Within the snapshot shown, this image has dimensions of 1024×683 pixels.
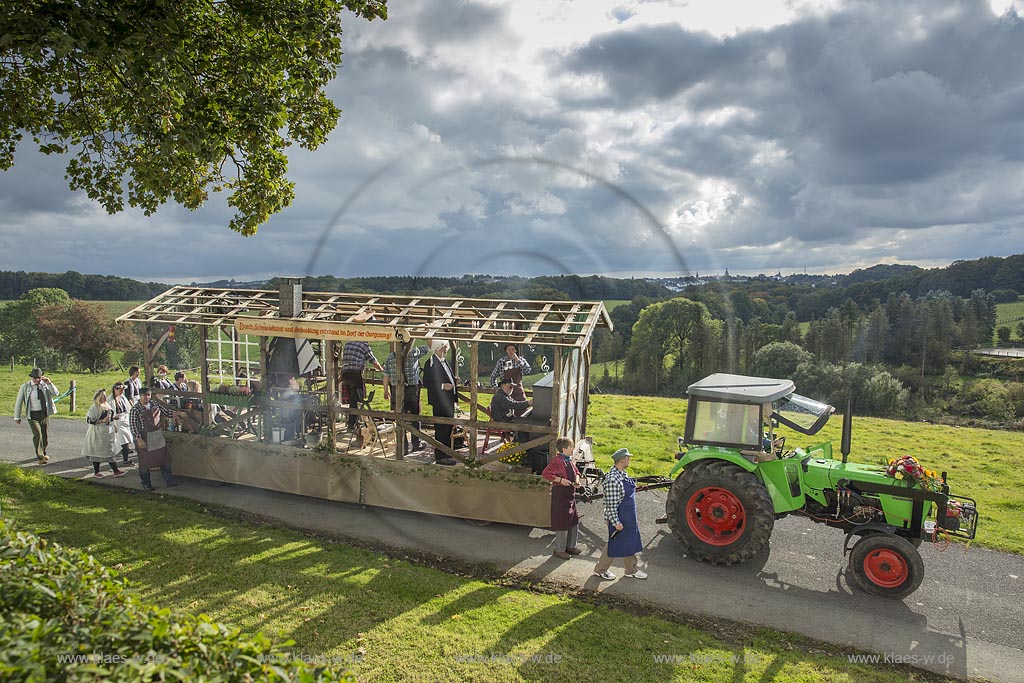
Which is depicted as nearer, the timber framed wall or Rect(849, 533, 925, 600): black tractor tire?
Rect(849, 533, 925, 600): black tractor tire

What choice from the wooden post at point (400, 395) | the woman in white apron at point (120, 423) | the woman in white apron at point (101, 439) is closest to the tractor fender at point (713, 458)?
the wooden post at point (400, 395)

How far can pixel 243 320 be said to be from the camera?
1200 centimetres

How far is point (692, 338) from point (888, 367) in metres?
24.0

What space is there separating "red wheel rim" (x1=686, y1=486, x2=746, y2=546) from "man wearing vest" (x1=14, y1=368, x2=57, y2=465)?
45.5ft

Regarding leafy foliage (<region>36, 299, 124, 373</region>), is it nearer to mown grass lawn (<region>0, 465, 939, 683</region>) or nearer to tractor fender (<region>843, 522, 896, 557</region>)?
mown grass lawn (<region>0, 465, 939, 683</region>)

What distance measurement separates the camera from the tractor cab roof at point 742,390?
925 cm

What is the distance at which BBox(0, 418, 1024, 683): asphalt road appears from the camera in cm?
736

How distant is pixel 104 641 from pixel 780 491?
853cm

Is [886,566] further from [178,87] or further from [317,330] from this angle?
[178,87]

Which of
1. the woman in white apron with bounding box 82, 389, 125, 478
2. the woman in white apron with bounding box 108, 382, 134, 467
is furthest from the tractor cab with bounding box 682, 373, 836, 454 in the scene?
the woman in white apron with bounding box 82, 389, 125, 478

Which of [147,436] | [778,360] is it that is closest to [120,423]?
[147,436]

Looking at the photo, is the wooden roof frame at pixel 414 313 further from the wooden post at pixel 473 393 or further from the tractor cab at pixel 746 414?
the tractor cab at pixel 746 414

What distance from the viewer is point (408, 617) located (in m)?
7.35

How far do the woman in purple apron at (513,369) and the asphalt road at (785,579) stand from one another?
101 inches
